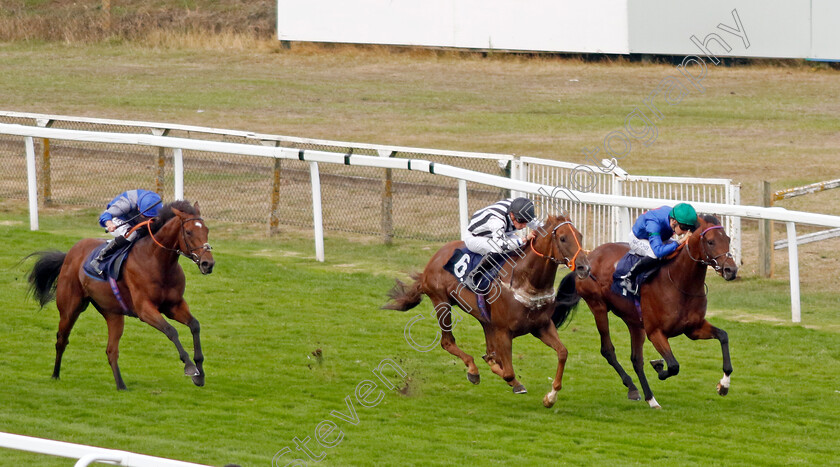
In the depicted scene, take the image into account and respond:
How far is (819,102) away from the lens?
20562 mm

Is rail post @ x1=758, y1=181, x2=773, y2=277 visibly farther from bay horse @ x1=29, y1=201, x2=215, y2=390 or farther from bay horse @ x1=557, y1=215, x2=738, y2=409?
bay horse @ x1=29, y1=201, x2=215, y2=390

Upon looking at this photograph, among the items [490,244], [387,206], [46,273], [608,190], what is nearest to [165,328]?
[46,273]

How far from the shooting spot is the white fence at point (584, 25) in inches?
871

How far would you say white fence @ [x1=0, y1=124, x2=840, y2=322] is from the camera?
913 centimetres

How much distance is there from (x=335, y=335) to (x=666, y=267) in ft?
8.95

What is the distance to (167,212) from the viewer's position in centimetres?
764

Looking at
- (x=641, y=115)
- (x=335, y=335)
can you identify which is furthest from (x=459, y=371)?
(x=641, y=115)

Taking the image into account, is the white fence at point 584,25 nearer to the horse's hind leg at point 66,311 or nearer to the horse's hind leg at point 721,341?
the horse's hind leg at point 721,341

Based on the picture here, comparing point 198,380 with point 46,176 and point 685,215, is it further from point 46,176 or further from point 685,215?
point 46,176

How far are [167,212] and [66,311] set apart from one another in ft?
3.44

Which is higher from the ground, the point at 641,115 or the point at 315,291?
the point at 641,115

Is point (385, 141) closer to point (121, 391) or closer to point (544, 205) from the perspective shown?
point (544, 205)

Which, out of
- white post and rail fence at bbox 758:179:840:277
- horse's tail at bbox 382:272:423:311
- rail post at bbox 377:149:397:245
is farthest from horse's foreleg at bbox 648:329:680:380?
rail post at bbox 377:149:397:245

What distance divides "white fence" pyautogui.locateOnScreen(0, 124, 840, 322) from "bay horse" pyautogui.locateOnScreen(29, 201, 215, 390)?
10.5 feet
